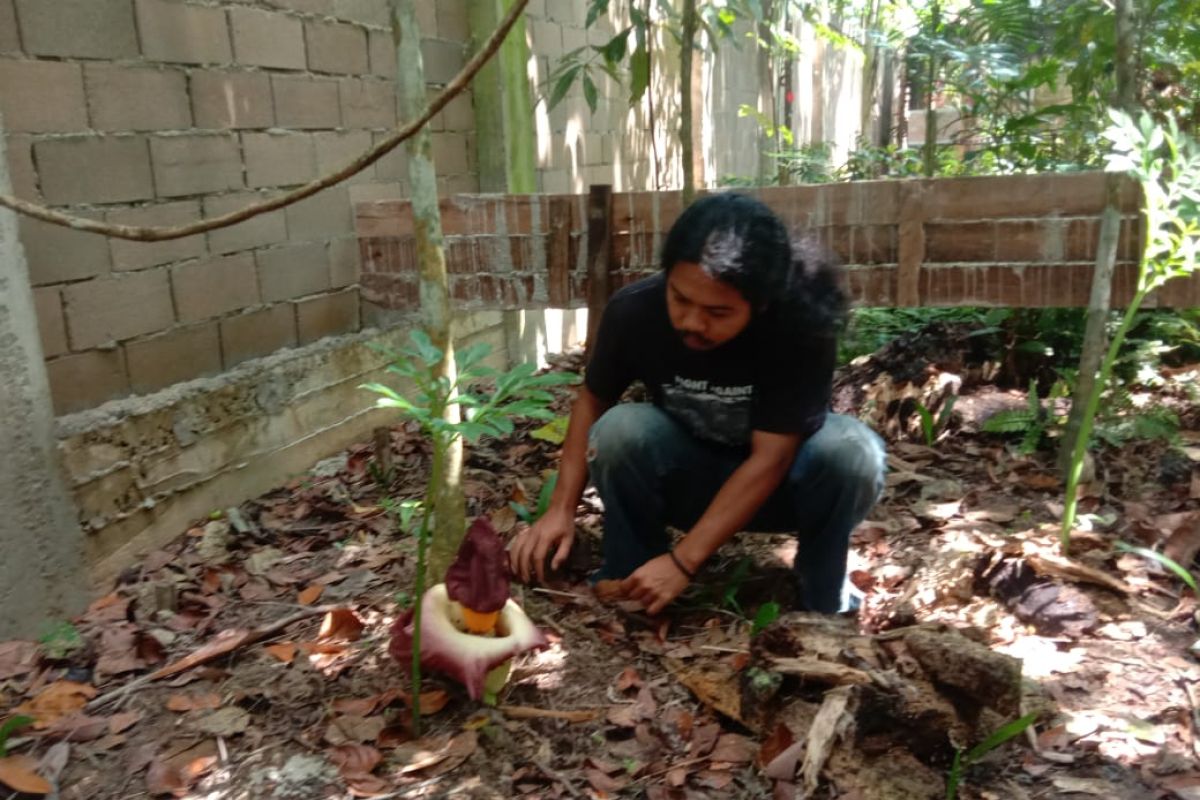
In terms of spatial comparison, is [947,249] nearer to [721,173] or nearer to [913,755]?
[913,755]

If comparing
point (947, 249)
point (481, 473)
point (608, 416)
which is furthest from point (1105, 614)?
point (481, 473)

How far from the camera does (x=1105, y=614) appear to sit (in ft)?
7.79

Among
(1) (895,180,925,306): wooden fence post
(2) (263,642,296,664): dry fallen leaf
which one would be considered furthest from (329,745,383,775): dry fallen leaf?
(1) (895,180,925,306): wooden fence post

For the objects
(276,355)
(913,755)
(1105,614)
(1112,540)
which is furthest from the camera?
(276,355)

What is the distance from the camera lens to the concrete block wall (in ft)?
7.93

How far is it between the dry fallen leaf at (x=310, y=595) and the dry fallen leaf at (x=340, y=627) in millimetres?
191

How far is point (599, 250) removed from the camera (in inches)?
120

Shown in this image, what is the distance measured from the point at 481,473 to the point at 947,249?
1681mm

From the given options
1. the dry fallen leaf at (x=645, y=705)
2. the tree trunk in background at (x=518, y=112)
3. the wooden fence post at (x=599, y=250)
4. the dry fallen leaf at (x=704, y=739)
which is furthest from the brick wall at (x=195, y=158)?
the dry fallen leaf at (x=704, y=739)

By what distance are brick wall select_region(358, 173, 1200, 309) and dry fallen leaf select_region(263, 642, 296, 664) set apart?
1.31m

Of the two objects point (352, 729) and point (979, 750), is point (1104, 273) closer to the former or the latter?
point (979, 750)

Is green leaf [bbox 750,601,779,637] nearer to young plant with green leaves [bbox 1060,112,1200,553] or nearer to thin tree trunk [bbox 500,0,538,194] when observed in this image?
young plant with green leaves [bbox 1060,112,1200,553]

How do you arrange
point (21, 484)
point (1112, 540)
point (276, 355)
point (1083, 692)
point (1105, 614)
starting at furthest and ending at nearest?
point (276, 355), point (1112, 540), point (1105, 614), point (21, 484), point (1083, 692)

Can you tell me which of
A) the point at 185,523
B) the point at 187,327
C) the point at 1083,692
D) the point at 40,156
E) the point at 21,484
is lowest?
the point at 1083,692
